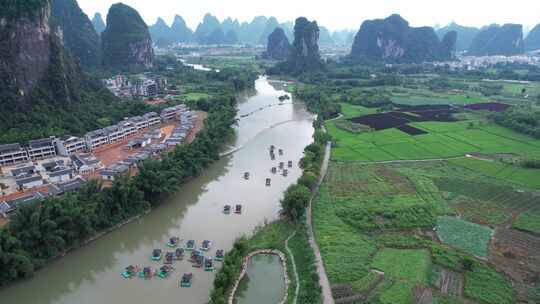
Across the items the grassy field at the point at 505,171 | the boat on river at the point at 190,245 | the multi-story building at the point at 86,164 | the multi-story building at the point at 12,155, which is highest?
the multi-story building at the point at 12,155

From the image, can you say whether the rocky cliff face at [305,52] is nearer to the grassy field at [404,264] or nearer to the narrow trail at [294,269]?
the narrow trail at [294,269]

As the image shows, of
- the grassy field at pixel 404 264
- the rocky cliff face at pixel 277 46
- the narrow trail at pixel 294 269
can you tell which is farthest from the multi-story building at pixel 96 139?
the rocky cliff face at pixel 277 46

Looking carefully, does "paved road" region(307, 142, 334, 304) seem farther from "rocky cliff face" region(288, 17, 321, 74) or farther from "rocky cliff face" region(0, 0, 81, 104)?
"rocky cliff face" region(288, 17, 321, 74)

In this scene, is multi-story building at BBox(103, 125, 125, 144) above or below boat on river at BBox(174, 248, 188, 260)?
above

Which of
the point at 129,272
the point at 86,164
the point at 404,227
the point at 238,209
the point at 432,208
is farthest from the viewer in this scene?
the point at 86,164

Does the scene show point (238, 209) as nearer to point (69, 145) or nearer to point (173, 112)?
point (69, 145)

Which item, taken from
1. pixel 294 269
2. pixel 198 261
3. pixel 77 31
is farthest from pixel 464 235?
pixel 77 31

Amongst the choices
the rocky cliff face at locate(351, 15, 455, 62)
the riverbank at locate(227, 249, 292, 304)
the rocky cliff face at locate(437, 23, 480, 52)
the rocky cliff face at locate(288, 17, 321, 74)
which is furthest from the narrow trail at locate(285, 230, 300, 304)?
the rocky cliff face at locate(437, 23, 480, 52)
